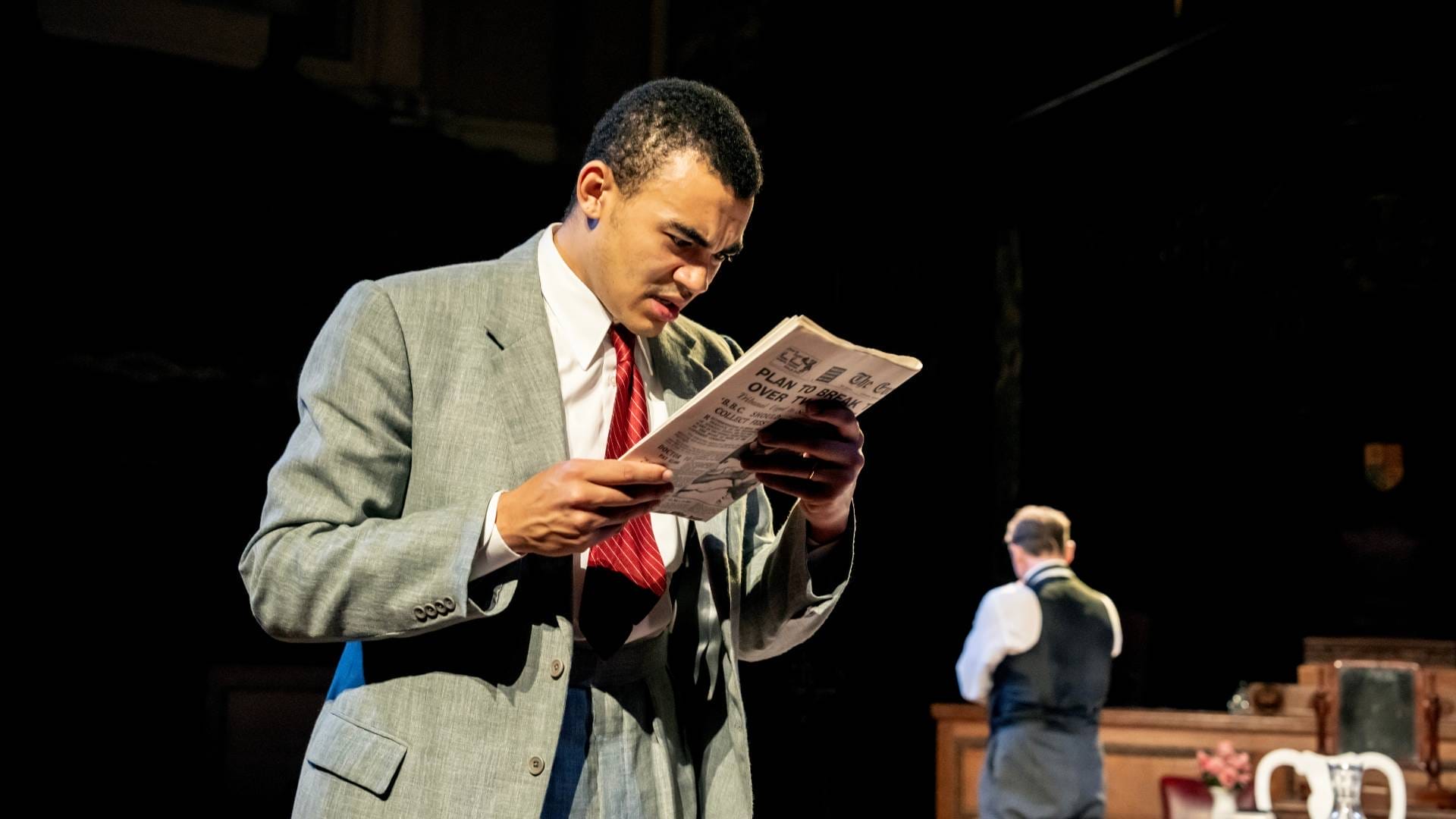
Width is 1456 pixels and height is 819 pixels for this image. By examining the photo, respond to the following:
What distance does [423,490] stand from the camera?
1.45 metres

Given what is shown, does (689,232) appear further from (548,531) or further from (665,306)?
(548,531)

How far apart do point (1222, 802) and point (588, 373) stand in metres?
3.26

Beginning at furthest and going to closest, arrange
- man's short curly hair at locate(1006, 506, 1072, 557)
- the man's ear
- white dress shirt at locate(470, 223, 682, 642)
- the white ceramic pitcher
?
man's short curly hair at locate(1006, 506, 1072, 557) → the white ceramic pitcher → the man's ear → white dress shirt at locate(470, 223, 682, 642)

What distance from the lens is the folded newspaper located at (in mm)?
1311

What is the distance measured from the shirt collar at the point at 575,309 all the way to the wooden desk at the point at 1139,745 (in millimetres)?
4921

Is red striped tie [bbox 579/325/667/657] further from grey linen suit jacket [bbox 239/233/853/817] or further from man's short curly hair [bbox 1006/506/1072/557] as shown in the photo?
man's short curly hair [bbox 1006/506/1072/557]

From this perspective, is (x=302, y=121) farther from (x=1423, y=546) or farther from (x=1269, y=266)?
(x=1423, y=546)

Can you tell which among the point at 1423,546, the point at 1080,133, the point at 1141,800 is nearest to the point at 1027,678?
the point at 1141,800

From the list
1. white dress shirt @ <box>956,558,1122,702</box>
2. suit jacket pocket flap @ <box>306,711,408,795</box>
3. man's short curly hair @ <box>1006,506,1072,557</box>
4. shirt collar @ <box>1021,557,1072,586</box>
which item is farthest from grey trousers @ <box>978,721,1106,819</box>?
suit jacket pocket flap @ <box>306,711,408,795</box>

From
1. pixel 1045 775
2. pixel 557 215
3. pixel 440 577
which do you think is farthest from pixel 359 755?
pixel 557 215

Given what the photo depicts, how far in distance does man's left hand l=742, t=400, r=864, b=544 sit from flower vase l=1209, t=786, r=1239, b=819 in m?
2.93

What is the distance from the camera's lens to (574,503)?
1.30 meters

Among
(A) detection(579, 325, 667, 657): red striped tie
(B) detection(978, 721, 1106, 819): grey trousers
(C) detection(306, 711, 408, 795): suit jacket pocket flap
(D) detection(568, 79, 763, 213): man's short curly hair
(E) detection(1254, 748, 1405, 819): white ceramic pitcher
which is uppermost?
(D) detection(568, 79, 763, 213): man's short curly hair

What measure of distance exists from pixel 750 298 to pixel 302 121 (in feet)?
6.72
